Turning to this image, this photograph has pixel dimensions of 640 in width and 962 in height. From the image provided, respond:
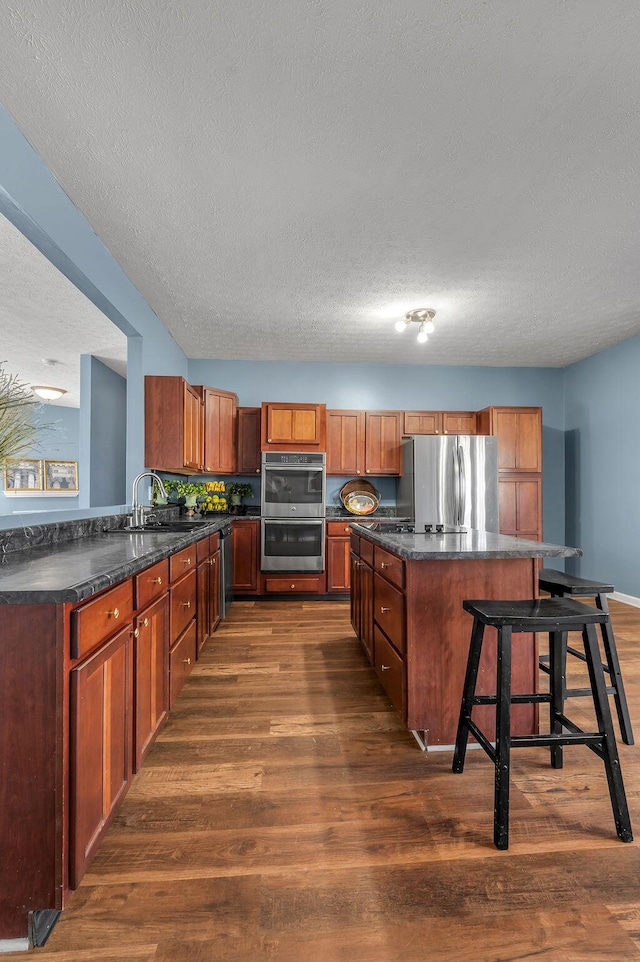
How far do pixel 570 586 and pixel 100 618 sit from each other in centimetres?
200

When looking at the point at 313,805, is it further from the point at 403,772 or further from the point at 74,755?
the point at 74,755

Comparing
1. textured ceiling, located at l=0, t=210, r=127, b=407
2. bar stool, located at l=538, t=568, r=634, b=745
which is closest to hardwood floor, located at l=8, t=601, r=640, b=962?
bar stool, located at l=538, t=568, r=634, b=745

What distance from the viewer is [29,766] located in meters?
1.15

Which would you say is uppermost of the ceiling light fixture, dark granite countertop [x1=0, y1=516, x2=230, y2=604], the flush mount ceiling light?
the flush mount ceiling light

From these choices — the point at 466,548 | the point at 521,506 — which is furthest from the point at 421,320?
the point at 466,548

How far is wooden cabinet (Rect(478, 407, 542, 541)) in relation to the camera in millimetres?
5234

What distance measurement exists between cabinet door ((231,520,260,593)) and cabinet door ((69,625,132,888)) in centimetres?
326

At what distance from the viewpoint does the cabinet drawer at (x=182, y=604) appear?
2266mm

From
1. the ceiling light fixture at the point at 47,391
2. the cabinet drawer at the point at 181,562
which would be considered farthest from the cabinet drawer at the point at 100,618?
the ceiling light fixture at the point at 47,391

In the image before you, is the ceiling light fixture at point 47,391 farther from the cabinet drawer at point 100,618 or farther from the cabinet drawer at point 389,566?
the cabinet drawer at point 389,566

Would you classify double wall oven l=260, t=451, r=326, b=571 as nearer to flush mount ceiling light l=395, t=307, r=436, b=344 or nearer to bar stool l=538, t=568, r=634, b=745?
flush mount ceiling light l=395, t=307, r=436, b=344

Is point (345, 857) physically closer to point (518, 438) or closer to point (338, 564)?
point (338, 564)

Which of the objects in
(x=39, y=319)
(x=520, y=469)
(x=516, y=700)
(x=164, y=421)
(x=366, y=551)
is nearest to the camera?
(x=516, y=700)

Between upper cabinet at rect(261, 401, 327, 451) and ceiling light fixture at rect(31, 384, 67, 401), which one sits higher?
upper cabinet at rect(261, 401, 327, 451)
